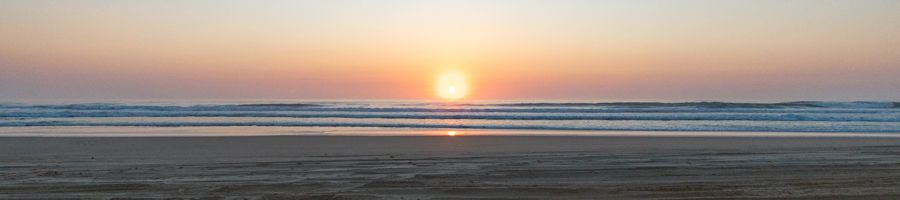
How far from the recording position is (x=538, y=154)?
33.9ft

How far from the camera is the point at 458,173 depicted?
7711 millimetres

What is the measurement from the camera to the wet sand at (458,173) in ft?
20.5

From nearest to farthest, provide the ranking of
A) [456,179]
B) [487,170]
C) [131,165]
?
[456,179], [487,170], [131,165]

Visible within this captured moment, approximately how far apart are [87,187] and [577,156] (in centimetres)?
634

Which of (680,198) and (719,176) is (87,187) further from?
(719,176)

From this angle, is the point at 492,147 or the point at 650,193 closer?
the point at 650,193

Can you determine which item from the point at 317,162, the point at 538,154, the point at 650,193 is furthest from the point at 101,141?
the point at 650,193

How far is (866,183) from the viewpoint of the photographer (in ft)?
22.0

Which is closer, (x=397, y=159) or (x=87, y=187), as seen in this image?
(x=87, y=187)

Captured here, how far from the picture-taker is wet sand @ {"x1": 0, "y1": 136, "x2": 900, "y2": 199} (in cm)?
623

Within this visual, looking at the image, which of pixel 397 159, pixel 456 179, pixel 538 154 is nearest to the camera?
pixel 456 179

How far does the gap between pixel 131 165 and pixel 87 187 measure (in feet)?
7.28

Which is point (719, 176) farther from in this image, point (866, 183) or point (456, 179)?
point (456, 179)

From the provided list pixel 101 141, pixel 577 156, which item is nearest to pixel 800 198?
pixel 577 156
